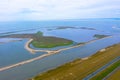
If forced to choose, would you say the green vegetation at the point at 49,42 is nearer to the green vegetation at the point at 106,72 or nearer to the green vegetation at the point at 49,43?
the green vegetation at the point at 49,43

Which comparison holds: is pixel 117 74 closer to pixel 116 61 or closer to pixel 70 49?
pixel 116 61

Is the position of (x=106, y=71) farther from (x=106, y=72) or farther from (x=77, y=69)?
(x=77, y=69)

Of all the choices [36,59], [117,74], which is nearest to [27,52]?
[36,59]

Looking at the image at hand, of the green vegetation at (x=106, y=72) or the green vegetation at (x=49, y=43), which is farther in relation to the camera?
the green vegetation at (x=49, y=43)

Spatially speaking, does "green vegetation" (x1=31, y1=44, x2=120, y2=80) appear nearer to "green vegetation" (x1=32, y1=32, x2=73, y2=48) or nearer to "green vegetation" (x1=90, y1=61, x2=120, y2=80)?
"green vegetation" (x1=90, y1=61, x2=120, y2=80)

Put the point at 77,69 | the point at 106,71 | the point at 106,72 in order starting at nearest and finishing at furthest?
the point at 106,72
the point at 106,71
the point at 77,69

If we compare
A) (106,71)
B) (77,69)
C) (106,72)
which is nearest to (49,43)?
(77,69)

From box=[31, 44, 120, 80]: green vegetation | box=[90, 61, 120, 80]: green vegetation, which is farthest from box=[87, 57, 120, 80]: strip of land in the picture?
box=[31, 44, 120, 80]: green vegetation

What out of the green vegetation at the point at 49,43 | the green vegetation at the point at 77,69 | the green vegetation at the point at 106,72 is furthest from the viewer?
the green vegetation at the point at 49,43

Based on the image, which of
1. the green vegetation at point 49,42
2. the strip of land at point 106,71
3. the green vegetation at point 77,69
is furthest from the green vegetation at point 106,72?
the green vegetation at point 49,42
